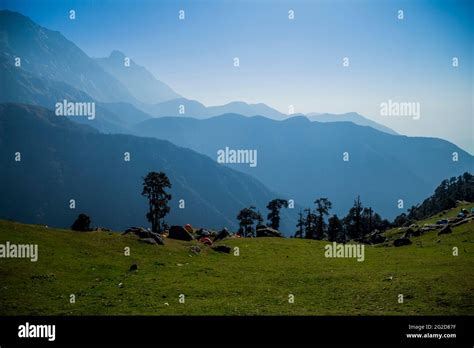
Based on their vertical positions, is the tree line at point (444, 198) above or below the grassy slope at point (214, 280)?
above

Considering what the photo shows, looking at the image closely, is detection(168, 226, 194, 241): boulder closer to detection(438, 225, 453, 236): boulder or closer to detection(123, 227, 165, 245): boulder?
detection(123, 227, 165, 245): boulder

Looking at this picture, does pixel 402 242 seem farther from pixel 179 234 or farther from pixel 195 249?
pixel 179 234

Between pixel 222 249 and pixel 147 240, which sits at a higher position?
pixel 147 240

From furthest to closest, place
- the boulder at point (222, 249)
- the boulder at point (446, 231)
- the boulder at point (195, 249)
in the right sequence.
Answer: the boulder at point (446, 231) < the boulder at point (222, 249) < the boulder at point (195, 249)

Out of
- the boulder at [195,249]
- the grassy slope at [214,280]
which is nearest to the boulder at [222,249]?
the grassy slope at [214,280]

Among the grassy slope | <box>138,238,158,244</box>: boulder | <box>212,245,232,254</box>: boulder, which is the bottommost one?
the grassy slope

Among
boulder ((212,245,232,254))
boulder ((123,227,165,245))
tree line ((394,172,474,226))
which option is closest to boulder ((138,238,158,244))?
boulder ((123,227,165,245))

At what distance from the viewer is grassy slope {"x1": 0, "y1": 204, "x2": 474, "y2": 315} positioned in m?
25.1

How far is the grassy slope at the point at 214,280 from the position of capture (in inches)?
987

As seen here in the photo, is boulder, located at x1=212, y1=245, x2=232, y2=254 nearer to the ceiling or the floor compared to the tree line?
nearer to the floor

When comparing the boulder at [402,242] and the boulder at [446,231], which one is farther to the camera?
the boulder at [446,231]

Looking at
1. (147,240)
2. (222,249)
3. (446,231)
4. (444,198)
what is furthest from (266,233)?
(444,198)

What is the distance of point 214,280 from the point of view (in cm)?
3434

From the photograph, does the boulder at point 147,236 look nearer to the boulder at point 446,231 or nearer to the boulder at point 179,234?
the boulder at point 179,234
